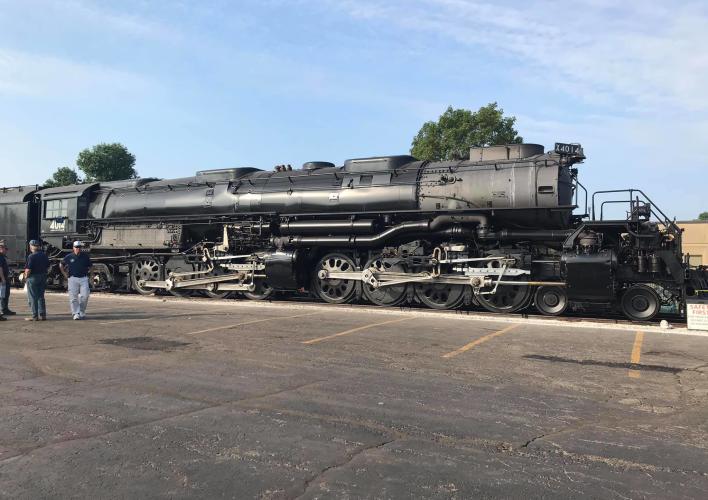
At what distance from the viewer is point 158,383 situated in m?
5.64

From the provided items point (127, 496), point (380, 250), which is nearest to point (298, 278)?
point (380, 250)

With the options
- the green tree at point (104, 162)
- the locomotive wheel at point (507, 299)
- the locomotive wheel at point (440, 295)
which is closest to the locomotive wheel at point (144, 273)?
the locomotive wheel at point (440, 295)

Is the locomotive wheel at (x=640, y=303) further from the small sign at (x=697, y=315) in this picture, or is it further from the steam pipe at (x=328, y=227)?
the steam pipe at (x=328, y=227)

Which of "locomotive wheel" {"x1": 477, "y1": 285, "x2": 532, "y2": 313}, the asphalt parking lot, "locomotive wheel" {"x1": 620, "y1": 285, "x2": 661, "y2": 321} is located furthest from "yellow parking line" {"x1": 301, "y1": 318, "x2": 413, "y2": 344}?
"locomotive wheel" {"x1": 620, "y1": 285, "x2": 661, "y2": 321}

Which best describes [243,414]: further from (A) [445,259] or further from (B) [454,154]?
(B) [454,154]

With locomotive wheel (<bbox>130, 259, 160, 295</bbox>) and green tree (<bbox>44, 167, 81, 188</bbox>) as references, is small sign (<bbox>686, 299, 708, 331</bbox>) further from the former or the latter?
green tree (<bbox>44, 167, 81, 188</bbox>)

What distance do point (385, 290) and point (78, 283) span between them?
702cm

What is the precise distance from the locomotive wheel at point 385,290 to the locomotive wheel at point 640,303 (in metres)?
4.87

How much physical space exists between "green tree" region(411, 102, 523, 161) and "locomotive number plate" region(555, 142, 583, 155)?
19.6 m

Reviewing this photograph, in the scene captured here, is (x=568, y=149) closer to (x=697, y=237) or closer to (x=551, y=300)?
(x=551, y=300)

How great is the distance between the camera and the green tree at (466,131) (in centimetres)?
3111

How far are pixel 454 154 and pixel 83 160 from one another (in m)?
44.1

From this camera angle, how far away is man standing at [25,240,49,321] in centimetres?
1061

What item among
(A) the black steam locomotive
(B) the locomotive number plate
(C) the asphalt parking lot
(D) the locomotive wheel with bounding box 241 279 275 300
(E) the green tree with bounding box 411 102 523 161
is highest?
(E) the green tree with bounding box 411 102 523 161
